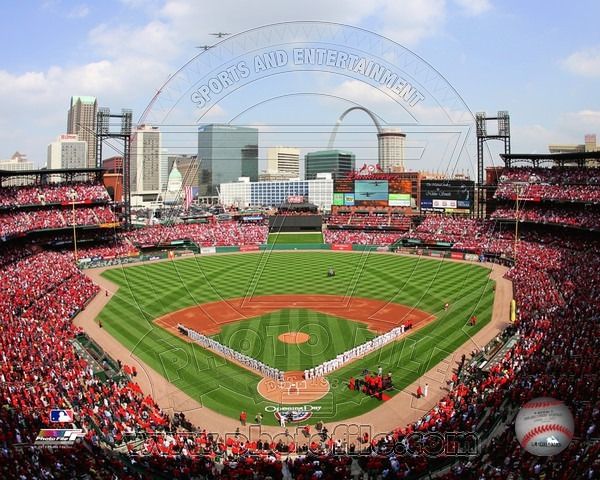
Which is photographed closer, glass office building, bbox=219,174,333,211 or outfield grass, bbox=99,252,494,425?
outfield grass, bbox=99,252,494,425

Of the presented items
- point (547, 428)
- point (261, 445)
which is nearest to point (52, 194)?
point (261, 445)

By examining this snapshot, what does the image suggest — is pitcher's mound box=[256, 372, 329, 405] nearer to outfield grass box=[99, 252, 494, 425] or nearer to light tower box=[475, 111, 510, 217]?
outfield grass box=[99, 252, 494, 425]

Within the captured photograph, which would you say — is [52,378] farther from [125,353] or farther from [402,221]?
[402,221]

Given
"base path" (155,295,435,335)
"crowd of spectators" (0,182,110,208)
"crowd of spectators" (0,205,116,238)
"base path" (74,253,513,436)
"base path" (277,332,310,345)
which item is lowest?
"base path" (74,253,513,436)

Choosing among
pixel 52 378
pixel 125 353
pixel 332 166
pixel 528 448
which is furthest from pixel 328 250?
pixel 528 448

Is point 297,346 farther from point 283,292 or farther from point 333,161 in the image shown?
point 333,161

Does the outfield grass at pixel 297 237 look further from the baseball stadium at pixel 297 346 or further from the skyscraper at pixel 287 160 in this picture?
the baseball stadium at pixel 297 346

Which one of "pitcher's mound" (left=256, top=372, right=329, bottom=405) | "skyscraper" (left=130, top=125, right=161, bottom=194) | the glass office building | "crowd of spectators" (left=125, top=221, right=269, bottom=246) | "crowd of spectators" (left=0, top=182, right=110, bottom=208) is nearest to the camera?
"skyscraper" (left=130, top=125, right=161, bottom=194)

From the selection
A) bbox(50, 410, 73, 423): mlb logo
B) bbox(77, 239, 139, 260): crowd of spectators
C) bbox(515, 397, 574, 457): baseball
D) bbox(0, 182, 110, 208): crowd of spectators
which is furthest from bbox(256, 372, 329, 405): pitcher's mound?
bbox(77, 239, 139, 260): crowd of spectators
